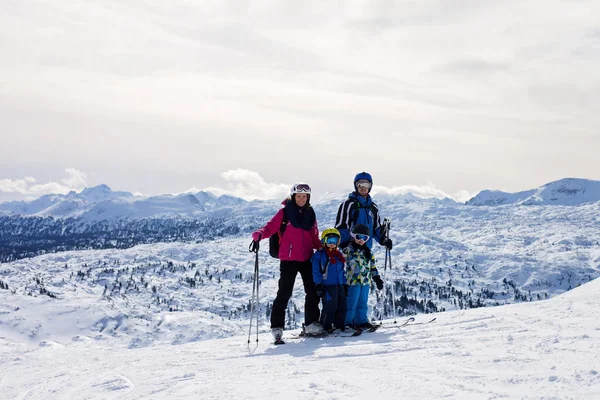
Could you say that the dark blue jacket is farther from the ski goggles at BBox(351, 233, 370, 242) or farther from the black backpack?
the black backpack

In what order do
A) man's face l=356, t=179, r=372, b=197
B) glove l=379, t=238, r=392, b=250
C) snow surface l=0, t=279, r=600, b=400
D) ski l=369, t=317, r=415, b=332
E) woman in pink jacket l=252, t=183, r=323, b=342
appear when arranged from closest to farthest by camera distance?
snow surface l=0, t=279, r=600, b=400, woman in pink jacket l=252, t=183, r=323, b=342, ski l=369, t=317, r=415, b=332, glove l=379, t=238, r=392, b=250, man's face l=356, t=179, r=372, b=197

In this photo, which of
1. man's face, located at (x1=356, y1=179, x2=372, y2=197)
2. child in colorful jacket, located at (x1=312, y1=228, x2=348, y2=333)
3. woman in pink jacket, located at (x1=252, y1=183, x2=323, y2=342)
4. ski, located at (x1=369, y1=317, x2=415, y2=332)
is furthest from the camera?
man's face, located at (x1=356, y1=179, x2=372, y2=197)

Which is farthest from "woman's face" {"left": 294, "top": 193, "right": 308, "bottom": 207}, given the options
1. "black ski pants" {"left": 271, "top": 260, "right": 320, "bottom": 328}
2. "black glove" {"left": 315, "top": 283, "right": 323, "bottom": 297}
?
"black glove" {"left": 315, "top": 283, "right": 323, "bottom": 297}

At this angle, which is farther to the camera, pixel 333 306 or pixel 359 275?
pixel 359 275

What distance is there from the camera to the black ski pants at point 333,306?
33.6 feet

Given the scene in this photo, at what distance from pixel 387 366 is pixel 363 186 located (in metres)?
4.96

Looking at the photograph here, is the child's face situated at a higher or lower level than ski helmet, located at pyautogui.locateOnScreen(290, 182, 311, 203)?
lower

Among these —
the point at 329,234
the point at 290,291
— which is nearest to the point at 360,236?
the point at 329,234

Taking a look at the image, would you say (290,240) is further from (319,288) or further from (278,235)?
(319,288)

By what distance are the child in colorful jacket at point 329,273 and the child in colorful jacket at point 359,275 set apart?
0.74 feet

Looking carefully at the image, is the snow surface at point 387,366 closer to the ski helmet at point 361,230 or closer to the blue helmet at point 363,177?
the ski helmet at point 361,230

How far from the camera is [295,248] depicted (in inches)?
404

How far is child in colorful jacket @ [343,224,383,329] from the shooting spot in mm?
10484

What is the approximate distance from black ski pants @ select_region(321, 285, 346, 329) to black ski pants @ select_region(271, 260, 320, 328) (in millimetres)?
218
